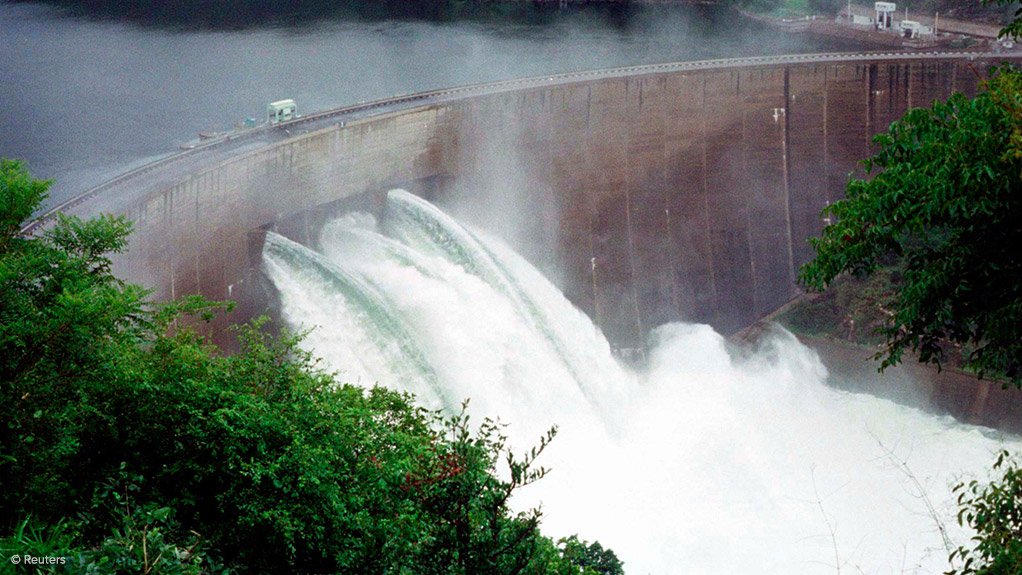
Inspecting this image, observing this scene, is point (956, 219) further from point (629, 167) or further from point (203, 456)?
point (629, 167)

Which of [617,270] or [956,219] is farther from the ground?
[956,219]

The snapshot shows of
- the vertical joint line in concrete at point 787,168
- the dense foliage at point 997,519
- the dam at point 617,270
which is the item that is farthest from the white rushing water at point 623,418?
the dense foliage at point 997,519

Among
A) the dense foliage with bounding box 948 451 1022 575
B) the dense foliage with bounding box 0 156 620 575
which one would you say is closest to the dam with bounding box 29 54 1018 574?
the dense foliage with bounding box 0 156 620 575

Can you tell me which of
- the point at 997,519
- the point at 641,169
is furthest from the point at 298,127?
the point at 997,519

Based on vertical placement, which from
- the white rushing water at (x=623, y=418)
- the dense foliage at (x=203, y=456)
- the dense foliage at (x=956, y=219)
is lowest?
the white rushing water at (x=623, y=418)

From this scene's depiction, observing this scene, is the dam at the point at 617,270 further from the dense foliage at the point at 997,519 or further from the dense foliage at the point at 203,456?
the dense foliage at the point at 997,519
